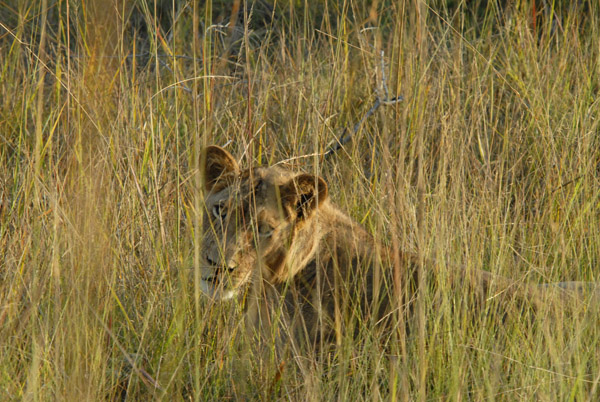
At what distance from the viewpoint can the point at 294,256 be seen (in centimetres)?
326

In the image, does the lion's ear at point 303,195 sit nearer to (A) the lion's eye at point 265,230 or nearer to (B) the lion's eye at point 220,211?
(A) the lion's eye at point 265,230

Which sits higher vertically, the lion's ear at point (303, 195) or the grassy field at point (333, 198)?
the lion's ear at point (303, 195)

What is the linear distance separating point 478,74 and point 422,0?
2430 millimetres

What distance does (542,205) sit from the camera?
14.3 feet

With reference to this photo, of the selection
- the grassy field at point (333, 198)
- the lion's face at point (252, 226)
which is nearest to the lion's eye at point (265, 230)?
the lion's face at point (252, 226)

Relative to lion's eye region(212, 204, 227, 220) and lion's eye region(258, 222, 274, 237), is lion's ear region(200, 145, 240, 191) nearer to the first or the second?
lion's eye region(212, 204, 227, 220)

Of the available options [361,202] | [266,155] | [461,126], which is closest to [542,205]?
[461,126]

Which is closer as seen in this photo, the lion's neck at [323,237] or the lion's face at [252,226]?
the lion's face at [252,226]

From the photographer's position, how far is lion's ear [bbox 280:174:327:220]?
10.0 feet

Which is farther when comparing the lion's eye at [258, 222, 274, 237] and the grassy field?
the lion's eye at [258, 222, 274, 237]

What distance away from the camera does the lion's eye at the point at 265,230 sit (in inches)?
122

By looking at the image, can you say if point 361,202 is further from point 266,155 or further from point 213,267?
point 213,267

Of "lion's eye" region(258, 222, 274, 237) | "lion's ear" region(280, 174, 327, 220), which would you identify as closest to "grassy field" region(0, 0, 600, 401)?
"lion's ear" region(280, 174, 327, 220)

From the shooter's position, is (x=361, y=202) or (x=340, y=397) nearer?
(x=340, y=397)
